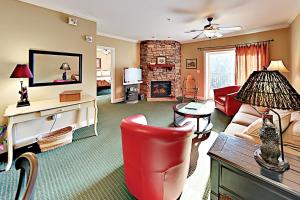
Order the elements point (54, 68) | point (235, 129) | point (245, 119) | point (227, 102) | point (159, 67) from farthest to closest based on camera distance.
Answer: point (159, 67)
point (227, 102)
point (54, 68)
point (245, 119)
point (235, 129)

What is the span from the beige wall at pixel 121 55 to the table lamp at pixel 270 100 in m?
5.90

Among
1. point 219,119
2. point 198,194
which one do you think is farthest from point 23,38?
point 219,119

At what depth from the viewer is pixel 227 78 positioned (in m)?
6.75

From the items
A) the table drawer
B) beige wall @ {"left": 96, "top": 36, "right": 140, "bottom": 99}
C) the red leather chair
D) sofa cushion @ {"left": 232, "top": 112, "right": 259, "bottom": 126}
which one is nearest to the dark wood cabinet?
the red leather chair

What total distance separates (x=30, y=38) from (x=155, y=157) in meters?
3.09

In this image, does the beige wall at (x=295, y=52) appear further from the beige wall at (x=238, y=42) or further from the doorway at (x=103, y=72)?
the doorway at (x=103, y=72)

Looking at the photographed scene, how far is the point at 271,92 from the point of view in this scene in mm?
967

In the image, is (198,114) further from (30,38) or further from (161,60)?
(161,60)

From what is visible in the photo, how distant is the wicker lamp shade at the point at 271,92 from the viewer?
3.04 feet

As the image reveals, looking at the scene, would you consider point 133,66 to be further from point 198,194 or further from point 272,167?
point 272,167

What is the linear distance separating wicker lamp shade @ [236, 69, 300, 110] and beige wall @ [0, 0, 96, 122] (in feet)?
11.2

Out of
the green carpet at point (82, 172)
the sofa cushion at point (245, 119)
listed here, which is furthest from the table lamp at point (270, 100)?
the sofa cushion at point (245, 119)

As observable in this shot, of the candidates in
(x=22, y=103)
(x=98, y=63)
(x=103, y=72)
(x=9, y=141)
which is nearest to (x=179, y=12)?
(x=22, y=103)

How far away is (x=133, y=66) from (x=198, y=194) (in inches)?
247
